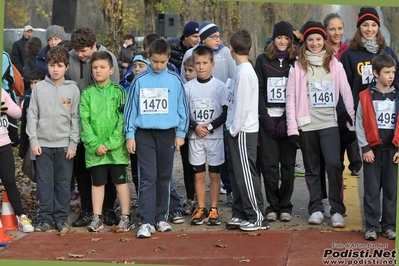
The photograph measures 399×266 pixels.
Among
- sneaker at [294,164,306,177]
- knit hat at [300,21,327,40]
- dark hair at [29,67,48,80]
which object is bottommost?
sneaker at [294,164,306,177]

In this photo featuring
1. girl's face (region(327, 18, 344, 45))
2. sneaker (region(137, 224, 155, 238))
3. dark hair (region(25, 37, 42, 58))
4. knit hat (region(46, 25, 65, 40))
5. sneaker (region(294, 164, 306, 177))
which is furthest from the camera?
dark hair (region(25, 37, 42, 58))

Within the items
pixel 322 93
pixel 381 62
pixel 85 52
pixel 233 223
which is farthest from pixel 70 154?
pixel 381 62

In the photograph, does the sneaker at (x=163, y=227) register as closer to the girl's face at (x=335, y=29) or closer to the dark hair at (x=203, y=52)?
the dark hair at (x=203, y=52)

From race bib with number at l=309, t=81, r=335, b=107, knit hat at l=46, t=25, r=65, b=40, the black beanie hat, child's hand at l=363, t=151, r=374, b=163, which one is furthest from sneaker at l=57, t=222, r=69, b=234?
child's hand at l=363, t=151, r=374, b=163

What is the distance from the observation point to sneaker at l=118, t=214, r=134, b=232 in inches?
329

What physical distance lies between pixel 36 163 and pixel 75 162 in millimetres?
506

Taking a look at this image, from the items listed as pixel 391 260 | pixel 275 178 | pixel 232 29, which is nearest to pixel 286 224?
pixel 275 178

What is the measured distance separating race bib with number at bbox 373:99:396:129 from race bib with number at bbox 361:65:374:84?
72cm

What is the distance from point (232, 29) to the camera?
4041 centimetres

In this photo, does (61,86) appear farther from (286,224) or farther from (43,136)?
(286,224)

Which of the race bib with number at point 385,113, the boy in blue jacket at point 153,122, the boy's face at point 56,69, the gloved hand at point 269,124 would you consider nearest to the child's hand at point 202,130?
the boy in blue jacket at point 153,122

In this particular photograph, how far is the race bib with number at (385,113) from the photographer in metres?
7.74

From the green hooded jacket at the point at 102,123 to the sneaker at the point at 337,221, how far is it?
7.66 ft

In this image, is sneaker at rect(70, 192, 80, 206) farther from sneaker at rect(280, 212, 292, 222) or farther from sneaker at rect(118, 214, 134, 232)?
sneaker at rect(280, 212, 292, 222)
